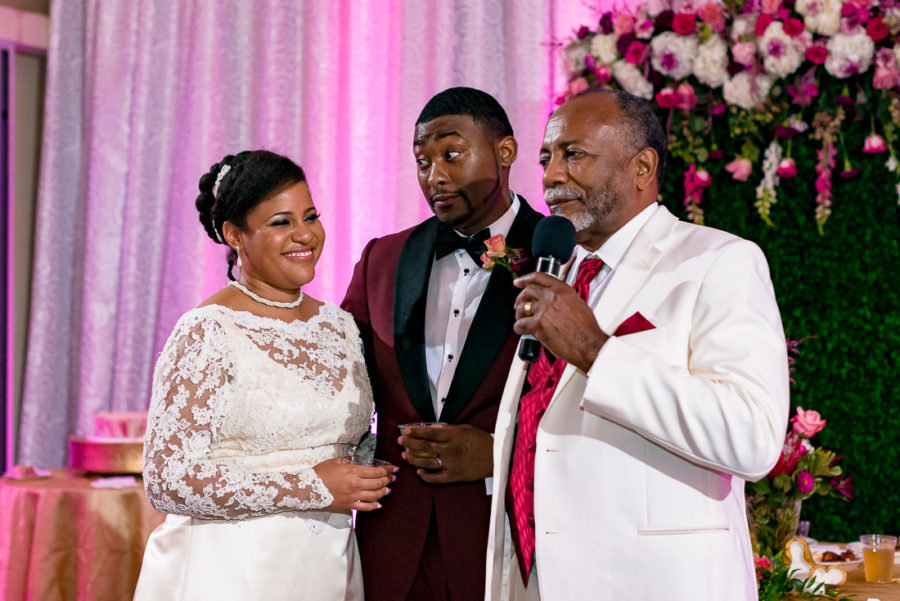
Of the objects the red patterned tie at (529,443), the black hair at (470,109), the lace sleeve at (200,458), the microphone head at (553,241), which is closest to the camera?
the microphone head at (553,241)

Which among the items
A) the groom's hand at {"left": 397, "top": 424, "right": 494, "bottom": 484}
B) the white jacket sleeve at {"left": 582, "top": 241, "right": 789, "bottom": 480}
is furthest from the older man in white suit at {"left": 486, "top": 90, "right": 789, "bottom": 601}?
the groom's hand at {"left": 397, "top": 424, "right": 494, "bottom": 484}

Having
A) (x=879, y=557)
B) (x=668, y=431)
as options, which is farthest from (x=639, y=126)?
(x=879, y=557)

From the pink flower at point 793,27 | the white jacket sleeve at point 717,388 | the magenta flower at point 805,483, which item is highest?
the pink flower at point 793,27

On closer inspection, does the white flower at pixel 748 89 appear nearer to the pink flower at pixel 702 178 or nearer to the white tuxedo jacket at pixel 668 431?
the pink flower at pixel 702 178

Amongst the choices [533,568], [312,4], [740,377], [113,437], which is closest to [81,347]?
[113,437]

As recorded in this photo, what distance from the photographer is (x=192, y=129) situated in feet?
19.0

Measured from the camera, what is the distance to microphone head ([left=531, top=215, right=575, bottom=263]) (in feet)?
6.37

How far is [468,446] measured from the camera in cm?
248

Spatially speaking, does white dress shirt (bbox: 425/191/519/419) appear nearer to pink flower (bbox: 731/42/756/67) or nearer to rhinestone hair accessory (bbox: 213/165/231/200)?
rhinestone hair accessory (bbox: 213/165/231/200)

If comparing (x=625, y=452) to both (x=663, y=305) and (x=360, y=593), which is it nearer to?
(x=663, y=305)

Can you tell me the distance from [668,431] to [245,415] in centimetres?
119

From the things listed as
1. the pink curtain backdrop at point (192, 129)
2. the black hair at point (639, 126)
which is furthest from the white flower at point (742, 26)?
the black hair at point (639, 126)

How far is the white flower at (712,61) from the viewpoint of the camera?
164 inches

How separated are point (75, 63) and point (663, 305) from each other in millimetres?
5184
